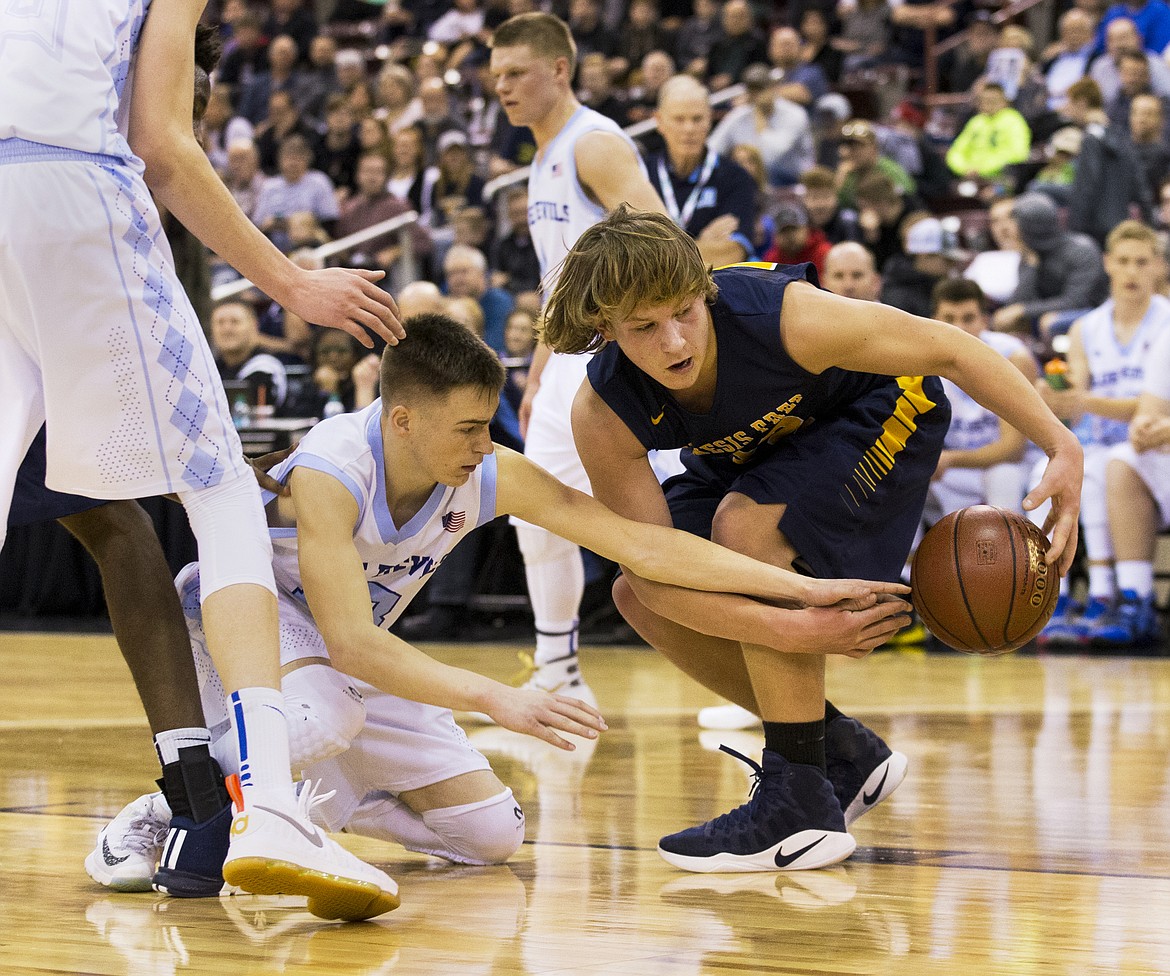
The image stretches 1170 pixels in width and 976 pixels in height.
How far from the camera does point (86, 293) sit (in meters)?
2.48

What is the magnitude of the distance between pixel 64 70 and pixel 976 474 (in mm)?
6149

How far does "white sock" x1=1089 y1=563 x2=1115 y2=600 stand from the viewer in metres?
7.82

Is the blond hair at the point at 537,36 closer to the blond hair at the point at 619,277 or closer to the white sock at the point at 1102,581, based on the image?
the blond hair at the point at 619,277

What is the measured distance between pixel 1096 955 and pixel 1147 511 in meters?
5.68

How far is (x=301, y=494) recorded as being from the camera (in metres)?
2.99

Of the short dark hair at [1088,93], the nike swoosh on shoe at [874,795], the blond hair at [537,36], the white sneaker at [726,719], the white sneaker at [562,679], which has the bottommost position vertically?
the white sneaker at [726,719]

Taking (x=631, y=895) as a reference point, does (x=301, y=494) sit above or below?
above

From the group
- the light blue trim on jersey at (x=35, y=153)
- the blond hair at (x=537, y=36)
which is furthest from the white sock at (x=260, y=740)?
the blond hair at (x=537, y=36)

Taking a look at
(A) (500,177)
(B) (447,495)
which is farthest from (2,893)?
(A) (500,177)

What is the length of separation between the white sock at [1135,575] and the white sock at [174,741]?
577cm

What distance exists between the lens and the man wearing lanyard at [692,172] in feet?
22.7

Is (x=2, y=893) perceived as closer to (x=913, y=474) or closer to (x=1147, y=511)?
(x=913, y=474)

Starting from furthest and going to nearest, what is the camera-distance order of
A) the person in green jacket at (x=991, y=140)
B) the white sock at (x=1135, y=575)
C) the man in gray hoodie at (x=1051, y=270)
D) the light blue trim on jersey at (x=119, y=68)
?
the person in green jacket at (x=991, y=140) < the man in gray hoodie at (x=1051, y=270) < the white sock at (x=1135, y=575) < the light blue trim on jersey at (x=119, y=68)

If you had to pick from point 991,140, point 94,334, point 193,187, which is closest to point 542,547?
point 193,187
